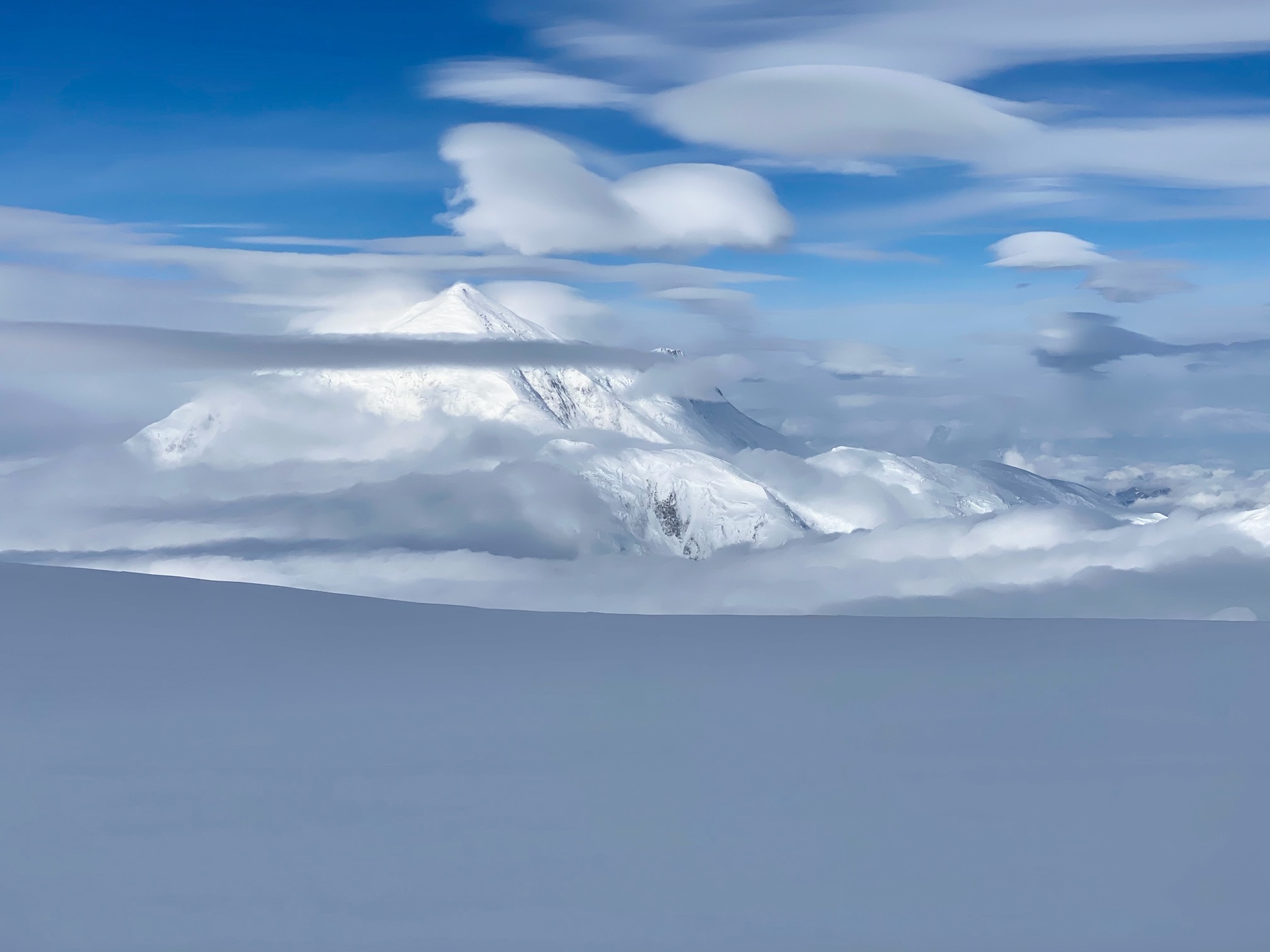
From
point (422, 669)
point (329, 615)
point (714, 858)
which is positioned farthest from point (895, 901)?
point (329, 615)

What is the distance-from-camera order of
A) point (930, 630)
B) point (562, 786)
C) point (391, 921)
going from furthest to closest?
point (930, 630), point (562, 786), point (391, 921)

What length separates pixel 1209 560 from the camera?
97000mm

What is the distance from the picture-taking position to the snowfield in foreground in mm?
3168

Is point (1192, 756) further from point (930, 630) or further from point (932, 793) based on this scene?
point (930, 630)

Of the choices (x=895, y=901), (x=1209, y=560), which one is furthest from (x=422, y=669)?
(x=1209, y=560)

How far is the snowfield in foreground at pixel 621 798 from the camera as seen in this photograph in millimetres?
3168

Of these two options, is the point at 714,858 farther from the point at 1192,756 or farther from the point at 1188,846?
the point at 1192,756

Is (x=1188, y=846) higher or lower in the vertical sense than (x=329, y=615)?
lower

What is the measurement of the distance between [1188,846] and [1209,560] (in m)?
107

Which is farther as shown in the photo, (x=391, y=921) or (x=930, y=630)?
(x=930, y=630)

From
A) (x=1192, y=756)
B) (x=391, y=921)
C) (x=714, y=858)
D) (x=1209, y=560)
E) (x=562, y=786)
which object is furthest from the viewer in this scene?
(x=1209, y=560)

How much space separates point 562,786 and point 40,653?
179 inches

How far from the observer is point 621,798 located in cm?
422

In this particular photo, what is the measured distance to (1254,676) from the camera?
6992 mm
